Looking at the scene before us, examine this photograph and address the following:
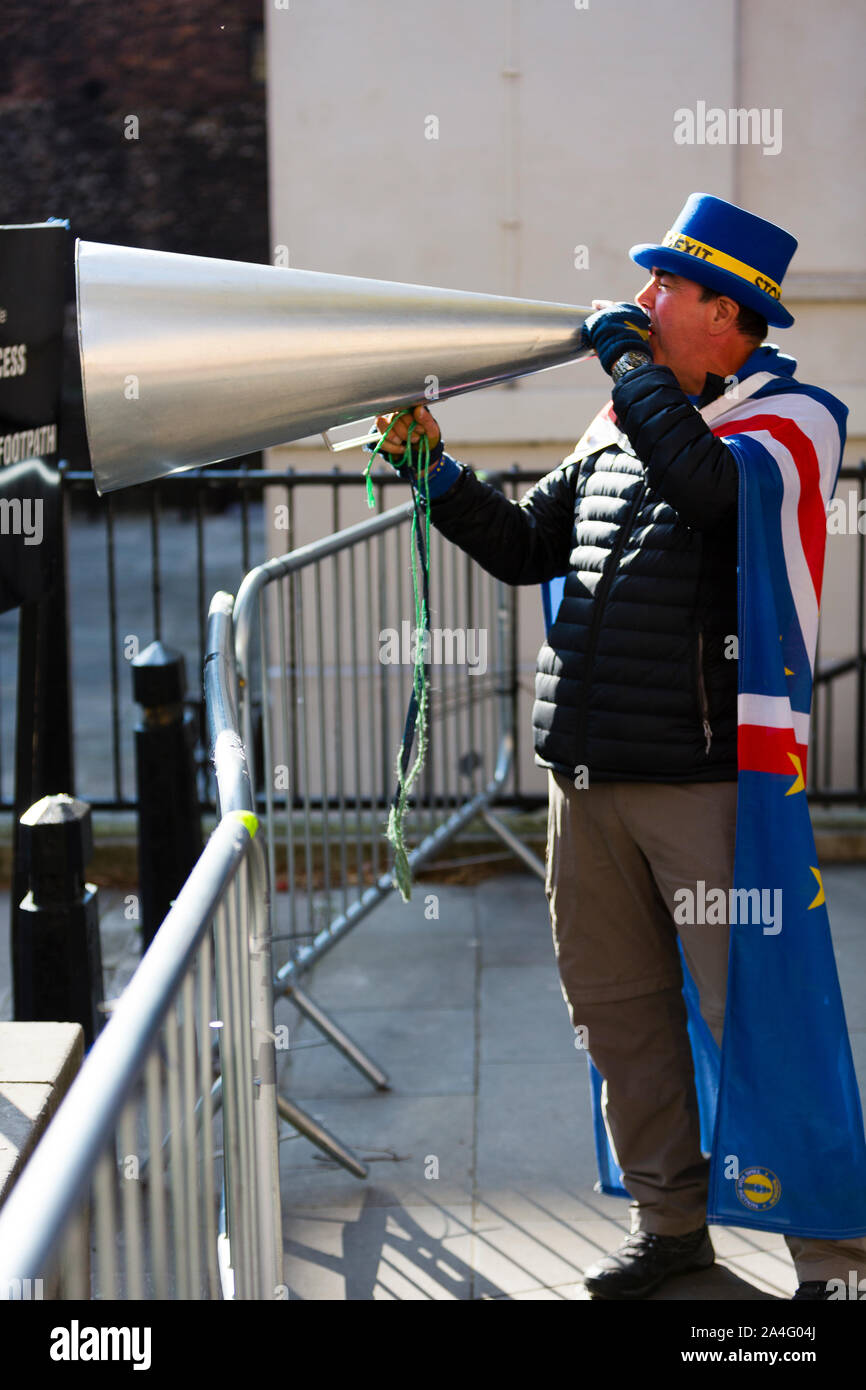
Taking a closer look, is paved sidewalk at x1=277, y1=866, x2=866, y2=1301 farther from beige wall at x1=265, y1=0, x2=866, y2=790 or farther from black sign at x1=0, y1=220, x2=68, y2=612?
beige wall at x1=265, y1=0, x2=866, y2=790

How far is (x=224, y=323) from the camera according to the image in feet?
8.18

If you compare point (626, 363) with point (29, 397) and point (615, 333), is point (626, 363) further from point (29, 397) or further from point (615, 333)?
point (29, 397)

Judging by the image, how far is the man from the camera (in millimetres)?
2855

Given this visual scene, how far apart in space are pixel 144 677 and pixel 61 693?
0.46m

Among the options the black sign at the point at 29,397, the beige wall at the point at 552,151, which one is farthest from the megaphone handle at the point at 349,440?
the beige wall at the point at 552,151

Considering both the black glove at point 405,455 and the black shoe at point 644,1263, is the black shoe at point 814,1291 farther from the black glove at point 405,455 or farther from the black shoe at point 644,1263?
the black glove at point 405,455

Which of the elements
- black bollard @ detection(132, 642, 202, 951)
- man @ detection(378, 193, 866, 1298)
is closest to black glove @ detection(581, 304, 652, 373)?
man @ detection(378, 193, 866, 1298)

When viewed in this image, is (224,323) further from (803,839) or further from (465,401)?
(465,401)

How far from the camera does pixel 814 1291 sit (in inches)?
114

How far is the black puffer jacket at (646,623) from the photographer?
2.77 meters

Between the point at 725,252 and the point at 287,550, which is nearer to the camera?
the point at 725,252

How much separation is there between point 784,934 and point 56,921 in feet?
5.45

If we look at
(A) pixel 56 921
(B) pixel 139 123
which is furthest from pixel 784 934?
(B) pixel 139 123

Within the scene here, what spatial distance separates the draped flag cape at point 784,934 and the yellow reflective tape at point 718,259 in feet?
0.74
